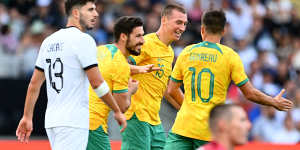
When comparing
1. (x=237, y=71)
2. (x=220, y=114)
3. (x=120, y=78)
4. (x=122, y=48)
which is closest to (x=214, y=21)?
(x=237, y=71)

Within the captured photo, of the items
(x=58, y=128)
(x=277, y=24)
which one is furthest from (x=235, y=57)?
(x=277, y=24)

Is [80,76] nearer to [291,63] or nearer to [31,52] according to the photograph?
[31,52]

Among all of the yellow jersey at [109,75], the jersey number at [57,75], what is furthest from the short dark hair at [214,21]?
Answer: the jersey number at [57,75]

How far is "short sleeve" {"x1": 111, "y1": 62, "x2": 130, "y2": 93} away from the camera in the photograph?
6395 mm

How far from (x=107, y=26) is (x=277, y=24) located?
4607 millimetres

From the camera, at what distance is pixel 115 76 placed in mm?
6410

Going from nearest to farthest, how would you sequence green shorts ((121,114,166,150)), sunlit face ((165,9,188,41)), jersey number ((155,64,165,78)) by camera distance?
green shorts ((121,114,166,150)) < jersey number ((155,64,165,78)) < sunlit face ((165,9,188,41))

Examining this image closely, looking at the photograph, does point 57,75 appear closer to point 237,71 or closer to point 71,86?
point 71,86

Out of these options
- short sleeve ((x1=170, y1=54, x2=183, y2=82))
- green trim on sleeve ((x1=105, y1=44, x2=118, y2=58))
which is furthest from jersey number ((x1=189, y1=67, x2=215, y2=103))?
green trim on sleeve ((x1=105, y1=44, x2=118, y2=58))

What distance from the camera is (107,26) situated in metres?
14.3

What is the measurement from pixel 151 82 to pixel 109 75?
1139 millimetres

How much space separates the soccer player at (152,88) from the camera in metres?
7.29

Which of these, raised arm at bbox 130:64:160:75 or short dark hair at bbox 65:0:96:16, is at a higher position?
short dark hair at bbox 65:0:96:16

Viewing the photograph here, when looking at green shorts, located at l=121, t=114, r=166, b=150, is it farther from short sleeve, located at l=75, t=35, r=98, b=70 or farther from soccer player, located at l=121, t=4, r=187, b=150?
short sleeve, located at l=75, t=35, r=98, b=70
